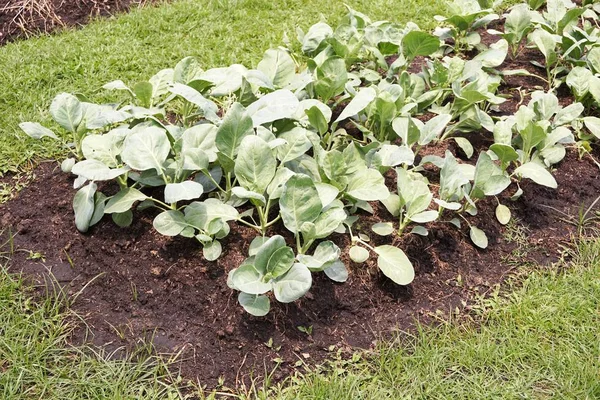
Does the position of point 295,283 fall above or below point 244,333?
above

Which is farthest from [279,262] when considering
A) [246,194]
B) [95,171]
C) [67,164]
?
[67,164]

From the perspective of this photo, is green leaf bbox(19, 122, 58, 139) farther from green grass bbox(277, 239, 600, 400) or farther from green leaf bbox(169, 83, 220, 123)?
green grass bbox(277, 239, 600, 400)

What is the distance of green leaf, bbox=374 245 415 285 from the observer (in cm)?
241

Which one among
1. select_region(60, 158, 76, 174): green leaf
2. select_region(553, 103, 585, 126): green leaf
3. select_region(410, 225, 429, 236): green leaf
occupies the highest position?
select_region(60, 158, 76, 174): green leaf

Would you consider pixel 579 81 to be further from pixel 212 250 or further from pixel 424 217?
pixel 212 250

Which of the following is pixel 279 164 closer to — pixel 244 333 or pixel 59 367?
pixel 244 333

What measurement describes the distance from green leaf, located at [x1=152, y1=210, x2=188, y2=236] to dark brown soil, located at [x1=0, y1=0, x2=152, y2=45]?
2.80 m

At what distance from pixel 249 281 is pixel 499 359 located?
39.1 inches

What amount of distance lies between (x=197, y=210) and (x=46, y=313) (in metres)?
0.71

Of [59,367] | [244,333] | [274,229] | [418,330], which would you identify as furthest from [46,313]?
[418,330]

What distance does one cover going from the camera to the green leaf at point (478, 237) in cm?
269

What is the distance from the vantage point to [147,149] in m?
2.53

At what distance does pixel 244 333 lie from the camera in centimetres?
230

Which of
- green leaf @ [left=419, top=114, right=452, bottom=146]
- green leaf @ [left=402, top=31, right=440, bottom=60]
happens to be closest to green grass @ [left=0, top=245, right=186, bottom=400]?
green leaf @ [left=419, top=114, right=452, bottom=146]
